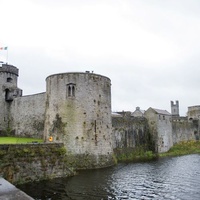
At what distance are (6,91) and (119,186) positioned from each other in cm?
2622

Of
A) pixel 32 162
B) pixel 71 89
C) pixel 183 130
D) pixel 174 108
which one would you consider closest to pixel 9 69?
Answer: pixel 71 89

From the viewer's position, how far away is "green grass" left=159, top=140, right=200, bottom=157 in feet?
118

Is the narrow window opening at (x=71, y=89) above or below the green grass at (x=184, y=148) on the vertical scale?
above

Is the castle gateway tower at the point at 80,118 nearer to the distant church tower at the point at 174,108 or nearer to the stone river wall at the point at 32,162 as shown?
the stone river wall at the point at 32,162

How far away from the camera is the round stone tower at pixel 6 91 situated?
34.3m

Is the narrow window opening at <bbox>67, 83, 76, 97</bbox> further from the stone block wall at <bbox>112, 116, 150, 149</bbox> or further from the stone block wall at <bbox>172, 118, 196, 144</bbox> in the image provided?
the stone block wall at <bbox>172, 118, 196, 144</bbox>

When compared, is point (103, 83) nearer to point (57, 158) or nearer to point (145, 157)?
point (57, 158)

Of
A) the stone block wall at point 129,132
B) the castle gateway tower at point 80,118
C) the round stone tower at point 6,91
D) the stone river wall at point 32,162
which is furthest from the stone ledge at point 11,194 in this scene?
the round stone tower at point 6,91

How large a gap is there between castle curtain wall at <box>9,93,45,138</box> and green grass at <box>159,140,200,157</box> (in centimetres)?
1710

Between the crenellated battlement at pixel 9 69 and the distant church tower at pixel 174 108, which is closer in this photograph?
the crenellated battlement at pixel 9 69

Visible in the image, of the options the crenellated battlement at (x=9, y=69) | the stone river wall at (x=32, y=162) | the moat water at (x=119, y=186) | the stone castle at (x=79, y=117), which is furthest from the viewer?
the crenellated battlement at (x=9, y=69)

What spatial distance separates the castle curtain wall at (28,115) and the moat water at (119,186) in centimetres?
1263

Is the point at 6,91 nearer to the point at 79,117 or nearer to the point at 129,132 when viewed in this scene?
the point at 79,117

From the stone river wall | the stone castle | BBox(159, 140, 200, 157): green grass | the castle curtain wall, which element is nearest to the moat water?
the stone river wall
